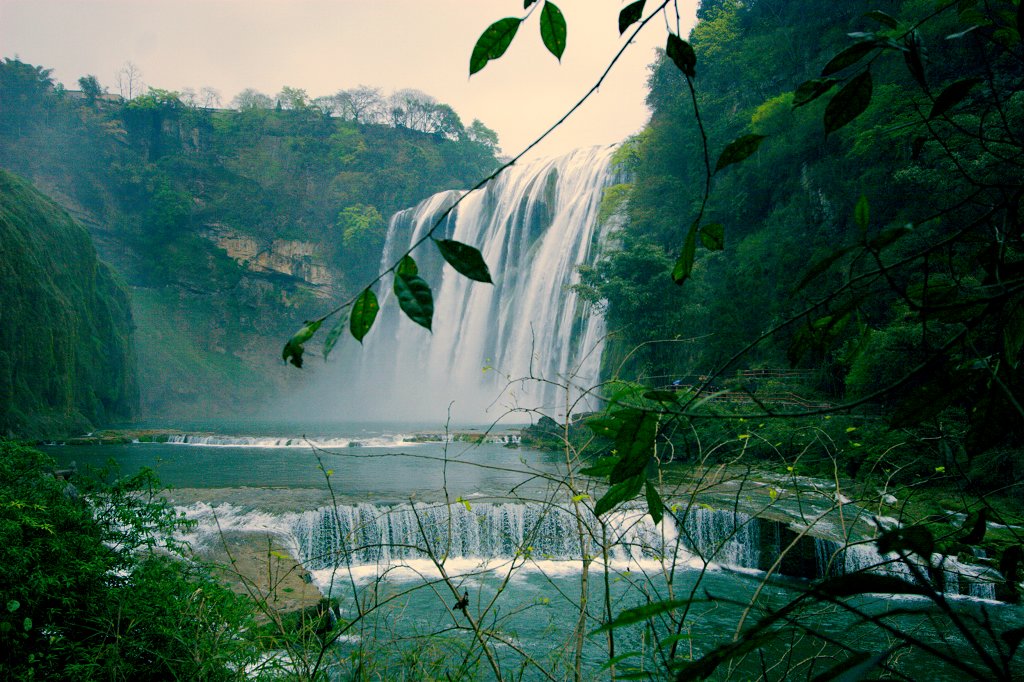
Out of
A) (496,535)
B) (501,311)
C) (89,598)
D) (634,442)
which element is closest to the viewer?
(634,442)

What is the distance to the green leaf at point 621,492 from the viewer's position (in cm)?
60

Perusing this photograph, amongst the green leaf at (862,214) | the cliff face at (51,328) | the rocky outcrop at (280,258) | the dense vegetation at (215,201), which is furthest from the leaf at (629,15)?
the rocky outcrop at (280,258)

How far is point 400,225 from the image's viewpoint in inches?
1366

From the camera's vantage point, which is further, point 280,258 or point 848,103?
point 280,258

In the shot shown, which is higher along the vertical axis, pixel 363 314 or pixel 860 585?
pixel 363 314

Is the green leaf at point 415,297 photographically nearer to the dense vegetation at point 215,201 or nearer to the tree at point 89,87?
the dense vegetation at point 215,201

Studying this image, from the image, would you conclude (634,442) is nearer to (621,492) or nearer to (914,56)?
(621,492)

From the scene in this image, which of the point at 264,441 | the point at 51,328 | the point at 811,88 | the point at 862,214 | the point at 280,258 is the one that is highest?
the point at 280,258

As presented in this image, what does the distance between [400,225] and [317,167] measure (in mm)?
8874

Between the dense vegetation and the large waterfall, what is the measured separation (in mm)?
5218

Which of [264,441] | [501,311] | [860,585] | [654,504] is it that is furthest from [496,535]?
[501,311]

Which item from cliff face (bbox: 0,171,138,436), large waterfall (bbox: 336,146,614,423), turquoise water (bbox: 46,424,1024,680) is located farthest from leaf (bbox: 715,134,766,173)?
cliff face (bbox: 0,171,138,436)

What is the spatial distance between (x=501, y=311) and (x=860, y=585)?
25147mm

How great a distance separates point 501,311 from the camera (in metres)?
25.5
